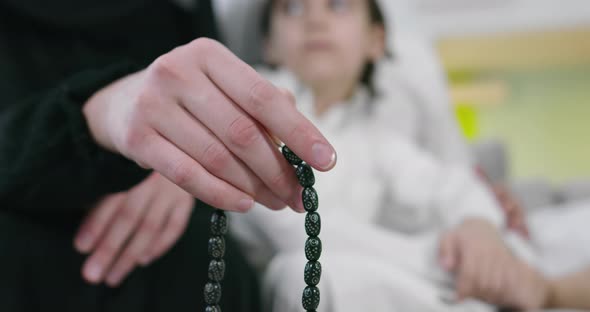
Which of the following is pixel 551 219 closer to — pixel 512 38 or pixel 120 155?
pixel 120 155

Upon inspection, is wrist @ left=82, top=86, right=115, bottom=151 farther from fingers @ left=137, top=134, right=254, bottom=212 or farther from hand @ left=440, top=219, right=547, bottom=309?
hand @ left=440, top=219, right=547, bottom=309

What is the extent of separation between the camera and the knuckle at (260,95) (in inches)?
7.5

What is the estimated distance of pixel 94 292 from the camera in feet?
1.07

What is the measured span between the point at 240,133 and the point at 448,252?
0.26m

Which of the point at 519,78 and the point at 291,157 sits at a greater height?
the point at 519,78

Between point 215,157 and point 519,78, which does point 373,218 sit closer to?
point 215,157

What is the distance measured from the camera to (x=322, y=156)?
0.61 ft

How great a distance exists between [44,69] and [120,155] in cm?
26

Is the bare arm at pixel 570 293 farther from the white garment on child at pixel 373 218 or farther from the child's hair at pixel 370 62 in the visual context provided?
the child's hair at pixel 370 62

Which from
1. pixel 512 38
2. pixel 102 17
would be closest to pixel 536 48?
pixel 512 38

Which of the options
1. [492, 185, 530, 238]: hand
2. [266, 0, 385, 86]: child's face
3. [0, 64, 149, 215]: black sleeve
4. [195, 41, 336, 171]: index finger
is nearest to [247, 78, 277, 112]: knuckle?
[195, 41, 336, 171]: index finger

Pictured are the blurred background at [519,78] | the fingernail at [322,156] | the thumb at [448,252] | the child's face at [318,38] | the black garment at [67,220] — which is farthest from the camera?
the blurred background at [519,78]

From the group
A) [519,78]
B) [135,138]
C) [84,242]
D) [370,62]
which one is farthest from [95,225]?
[519,78]

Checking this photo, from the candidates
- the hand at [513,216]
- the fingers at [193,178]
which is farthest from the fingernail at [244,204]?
the hand at [513,216]
